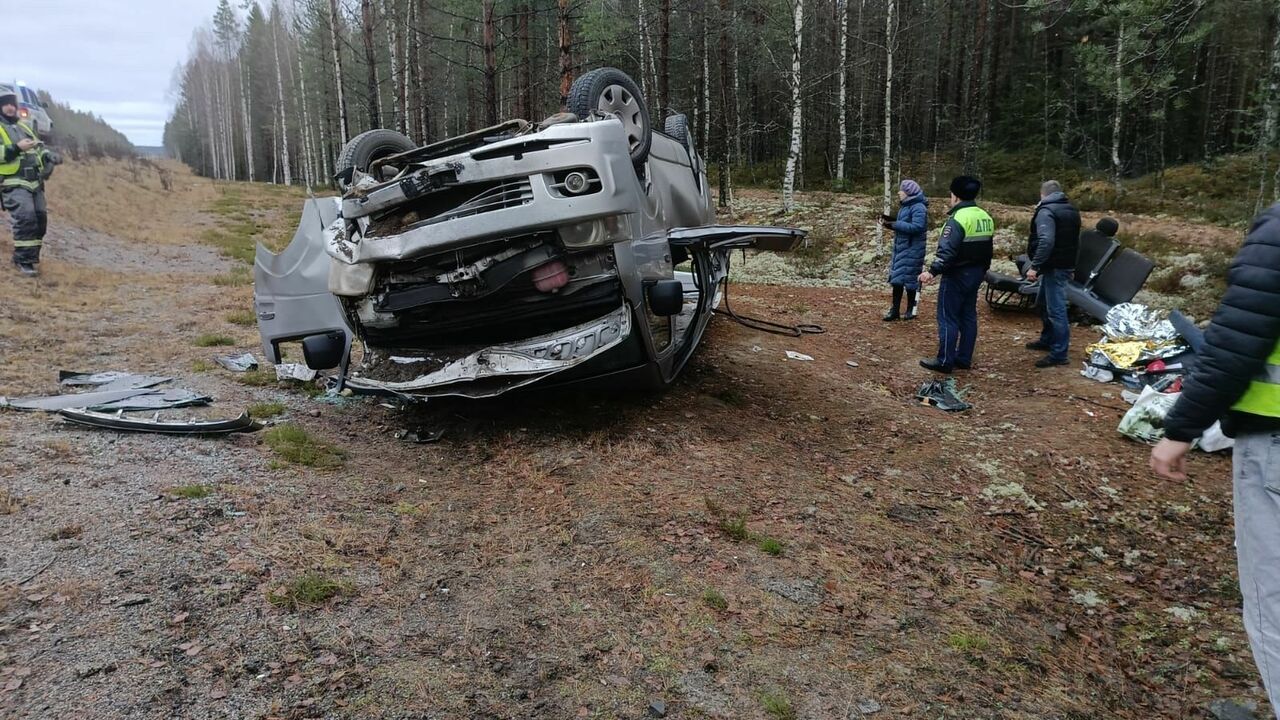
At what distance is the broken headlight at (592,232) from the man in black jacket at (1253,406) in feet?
8.48

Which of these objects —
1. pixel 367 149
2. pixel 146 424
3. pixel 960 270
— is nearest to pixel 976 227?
pixel 960 270

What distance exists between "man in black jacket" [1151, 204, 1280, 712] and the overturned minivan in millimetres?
2491

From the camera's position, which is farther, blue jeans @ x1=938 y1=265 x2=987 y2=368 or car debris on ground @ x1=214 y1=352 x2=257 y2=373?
blue jeans @ x1=938 y1=265 x2=987 y2=368

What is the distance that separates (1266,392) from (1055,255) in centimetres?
539

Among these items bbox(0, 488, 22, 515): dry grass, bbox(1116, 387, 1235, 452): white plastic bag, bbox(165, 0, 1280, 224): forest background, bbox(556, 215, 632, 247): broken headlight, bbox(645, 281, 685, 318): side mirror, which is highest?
bbox(165, 0, 1280, 224): forest background

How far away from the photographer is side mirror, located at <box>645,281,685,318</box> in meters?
3.98

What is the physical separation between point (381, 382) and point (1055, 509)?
4068 millimetres

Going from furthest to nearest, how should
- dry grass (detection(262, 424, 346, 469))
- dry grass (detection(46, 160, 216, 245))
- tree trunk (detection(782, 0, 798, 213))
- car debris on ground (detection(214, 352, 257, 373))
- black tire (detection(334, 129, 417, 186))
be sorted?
tree trunk (detection(782, 0, 798, 213)) < dry grass (detection(46, 160, 216, 245)) < car debris on ground (detection(214, 352, 257, 373)) < black tire (detection(334, 129, 417, 186)) < dry grass (detection(262, 424, 346, 469))

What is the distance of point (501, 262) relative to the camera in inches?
146

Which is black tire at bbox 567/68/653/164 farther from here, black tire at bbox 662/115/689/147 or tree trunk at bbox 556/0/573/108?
tree trunk at bbox 556/0/573/108

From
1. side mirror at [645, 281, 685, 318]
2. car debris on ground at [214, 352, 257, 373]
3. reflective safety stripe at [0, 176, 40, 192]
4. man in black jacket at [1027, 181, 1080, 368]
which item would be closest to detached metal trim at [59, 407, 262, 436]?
car debris on ground at [214, 352, 257, 373]

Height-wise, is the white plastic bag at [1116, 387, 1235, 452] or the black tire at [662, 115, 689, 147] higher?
the black tire at [662, 115, 689, 147]

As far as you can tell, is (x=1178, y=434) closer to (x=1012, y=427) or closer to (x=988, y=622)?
(x=988, y=622)

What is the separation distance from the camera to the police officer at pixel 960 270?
20.4 ft
